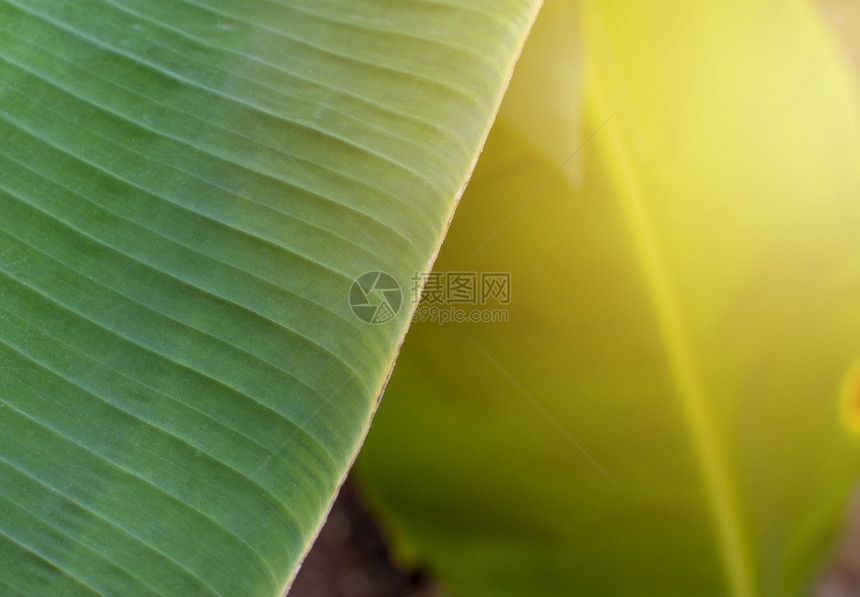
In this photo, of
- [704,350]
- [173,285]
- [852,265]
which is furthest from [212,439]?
[852,265]

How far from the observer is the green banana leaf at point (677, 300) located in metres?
0.43

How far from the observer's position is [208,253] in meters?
0.32

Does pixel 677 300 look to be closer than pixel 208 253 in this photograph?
No

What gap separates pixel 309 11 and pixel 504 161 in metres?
0.16

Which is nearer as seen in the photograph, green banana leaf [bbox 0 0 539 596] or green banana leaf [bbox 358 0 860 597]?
green banana leaf [bbox 0 0 539 596]

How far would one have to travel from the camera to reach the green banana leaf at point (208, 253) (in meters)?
0.29

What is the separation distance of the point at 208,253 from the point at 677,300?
332mm

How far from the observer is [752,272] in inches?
18.0

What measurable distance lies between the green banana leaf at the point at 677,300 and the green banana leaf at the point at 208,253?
0.13 metres

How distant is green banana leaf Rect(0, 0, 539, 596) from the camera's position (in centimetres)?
29

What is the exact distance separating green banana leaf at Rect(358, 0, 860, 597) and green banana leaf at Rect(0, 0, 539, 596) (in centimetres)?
13

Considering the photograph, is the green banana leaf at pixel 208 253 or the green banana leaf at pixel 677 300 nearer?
the green banana leaf at pixel 208 253

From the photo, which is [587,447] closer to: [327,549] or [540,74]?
[540,74]

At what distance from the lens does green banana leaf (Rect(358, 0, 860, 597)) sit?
1.40 feet
